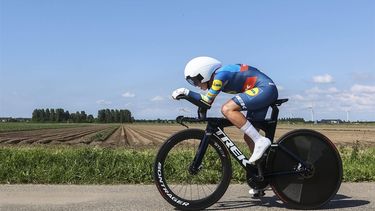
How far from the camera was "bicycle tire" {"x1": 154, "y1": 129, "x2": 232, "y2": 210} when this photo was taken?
558cm

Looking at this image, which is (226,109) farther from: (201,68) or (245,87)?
(201,68)

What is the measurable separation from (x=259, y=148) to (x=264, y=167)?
11.7 inches

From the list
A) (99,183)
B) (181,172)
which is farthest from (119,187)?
(181,172)

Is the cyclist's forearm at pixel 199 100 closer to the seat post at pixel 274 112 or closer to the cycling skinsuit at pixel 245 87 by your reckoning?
the cycling skinsuit at pixel 245 87

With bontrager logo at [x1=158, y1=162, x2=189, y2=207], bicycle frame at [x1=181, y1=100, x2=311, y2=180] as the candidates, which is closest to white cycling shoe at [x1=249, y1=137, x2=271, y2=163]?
bicycle frame at [x1=181, y1=100, x2=311, y2=180]

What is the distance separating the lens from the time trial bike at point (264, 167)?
18.7ft

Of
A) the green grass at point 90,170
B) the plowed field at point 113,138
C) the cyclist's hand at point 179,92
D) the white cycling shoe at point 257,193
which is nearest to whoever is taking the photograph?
the cyclist's hand at point 179,92

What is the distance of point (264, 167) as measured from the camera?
230 inches

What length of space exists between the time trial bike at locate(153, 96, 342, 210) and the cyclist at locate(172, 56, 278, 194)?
147mm

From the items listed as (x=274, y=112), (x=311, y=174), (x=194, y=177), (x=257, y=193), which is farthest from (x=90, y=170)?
(x=311, y=174)

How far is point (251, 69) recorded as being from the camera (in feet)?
19.1

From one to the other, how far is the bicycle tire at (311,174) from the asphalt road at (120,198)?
0.53ft

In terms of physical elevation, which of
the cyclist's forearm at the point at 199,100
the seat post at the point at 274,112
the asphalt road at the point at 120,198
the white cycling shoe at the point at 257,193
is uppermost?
the cyclist's forearm at the point at 199,100

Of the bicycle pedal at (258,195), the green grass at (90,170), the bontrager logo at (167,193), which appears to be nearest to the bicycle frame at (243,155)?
the bicycle pedal at (258,195)
